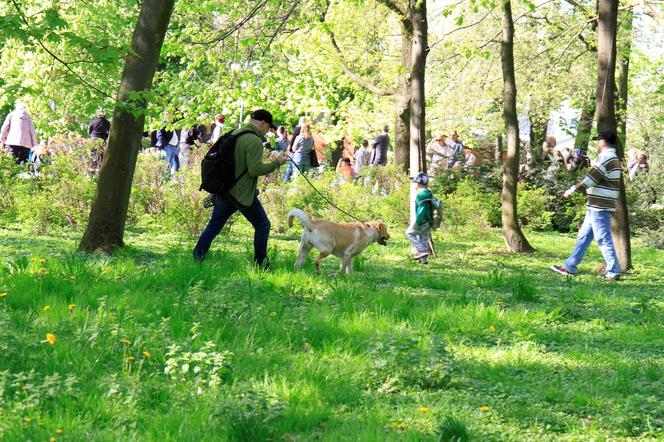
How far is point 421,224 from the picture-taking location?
12.4 m

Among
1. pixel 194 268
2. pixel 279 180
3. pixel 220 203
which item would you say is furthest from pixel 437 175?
pixel 194 268

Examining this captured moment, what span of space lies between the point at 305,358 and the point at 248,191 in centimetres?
419

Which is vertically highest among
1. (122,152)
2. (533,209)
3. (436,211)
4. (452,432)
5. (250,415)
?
(122,152)

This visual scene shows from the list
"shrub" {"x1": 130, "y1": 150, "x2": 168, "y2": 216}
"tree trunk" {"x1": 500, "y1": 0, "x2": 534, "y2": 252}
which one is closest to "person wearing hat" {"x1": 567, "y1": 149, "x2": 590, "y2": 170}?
"tree trunk" {"x1": 500, "y1": 0, "x2": 534, "y2": 252}

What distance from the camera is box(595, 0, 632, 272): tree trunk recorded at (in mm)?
12016

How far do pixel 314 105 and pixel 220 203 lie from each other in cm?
1428

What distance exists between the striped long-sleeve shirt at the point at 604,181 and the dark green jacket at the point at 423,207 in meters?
2.00

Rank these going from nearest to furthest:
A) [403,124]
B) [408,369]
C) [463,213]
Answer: [408,369] → [463,213] → [403,124]

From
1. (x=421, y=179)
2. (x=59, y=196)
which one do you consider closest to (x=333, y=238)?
(x=421, y=179)

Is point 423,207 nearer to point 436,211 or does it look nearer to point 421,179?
point 436,211

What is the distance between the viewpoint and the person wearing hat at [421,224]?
40.3ft

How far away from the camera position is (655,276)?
12.5 metres

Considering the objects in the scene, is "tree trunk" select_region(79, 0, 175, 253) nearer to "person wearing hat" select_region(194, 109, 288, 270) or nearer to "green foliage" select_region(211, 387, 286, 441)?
"person wearing hat" select_region(194, 109, 288, 270)

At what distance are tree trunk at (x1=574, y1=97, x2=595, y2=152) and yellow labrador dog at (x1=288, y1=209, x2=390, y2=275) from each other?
1704 cm
